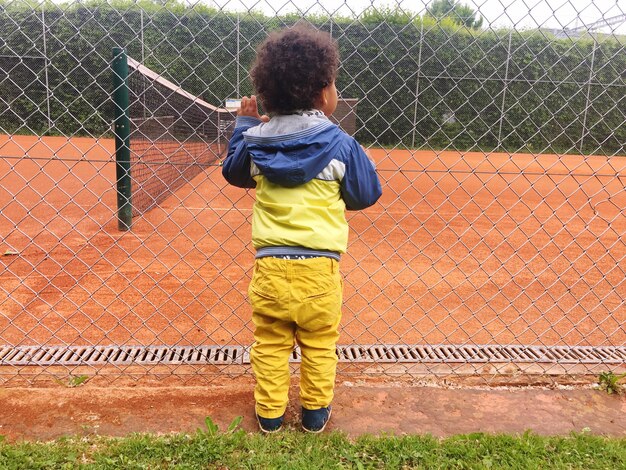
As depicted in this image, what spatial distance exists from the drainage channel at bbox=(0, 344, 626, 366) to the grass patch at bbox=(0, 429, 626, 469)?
26.1 inches

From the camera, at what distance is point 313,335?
2.10 meters

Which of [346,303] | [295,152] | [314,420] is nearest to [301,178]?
[295,152]

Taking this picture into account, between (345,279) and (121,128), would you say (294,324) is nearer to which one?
(345,279)

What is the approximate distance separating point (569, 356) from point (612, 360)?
0.67ft

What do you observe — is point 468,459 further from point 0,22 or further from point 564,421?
point 0,22

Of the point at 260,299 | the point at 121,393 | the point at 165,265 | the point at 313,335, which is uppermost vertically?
the point at 260,299

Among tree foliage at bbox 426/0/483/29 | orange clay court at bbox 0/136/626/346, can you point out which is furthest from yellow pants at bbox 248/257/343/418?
tree foliage at bbox 426/0/483/29

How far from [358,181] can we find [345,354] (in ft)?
4.18

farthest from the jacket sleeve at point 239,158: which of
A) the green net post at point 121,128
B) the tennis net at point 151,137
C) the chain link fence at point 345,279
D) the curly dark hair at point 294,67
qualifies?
the green net post at point 121,128

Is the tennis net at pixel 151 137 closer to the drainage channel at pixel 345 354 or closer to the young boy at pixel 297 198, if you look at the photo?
the drainage channel at pixel 345 354

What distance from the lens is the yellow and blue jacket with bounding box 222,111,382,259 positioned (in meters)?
1.87

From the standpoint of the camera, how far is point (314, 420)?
217cm

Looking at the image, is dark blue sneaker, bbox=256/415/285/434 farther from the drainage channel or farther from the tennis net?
the tennis net

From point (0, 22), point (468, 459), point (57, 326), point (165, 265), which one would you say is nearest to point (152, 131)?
point (165, 265)
